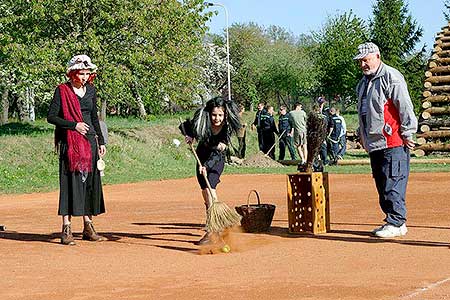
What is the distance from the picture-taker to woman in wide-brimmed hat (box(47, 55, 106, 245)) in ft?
36.8

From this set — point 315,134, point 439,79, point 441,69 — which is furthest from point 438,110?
point 315,134

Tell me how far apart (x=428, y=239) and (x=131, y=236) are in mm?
3915

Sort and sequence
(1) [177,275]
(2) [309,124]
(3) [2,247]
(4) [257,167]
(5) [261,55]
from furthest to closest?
(5) [261,55], (4) [257,167], (2) [309,124], (3) [2,247], (1) [177,275]

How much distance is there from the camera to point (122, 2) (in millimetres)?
29312

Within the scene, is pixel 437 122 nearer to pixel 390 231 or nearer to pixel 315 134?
pixel 315 134

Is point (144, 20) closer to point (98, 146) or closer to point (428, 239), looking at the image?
point (98, 146)

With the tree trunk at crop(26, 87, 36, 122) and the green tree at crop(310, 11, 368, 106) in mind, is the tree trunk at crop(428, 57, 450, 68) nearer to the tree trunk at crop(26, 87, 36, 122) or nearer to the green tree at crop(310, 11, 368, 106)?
the tree trunk at crop(26, 87, 36, 122)

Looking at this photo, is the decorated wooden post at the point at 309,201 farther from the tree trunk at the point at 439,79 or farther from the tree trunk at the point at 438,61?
the tree trunk at the point at 438,61

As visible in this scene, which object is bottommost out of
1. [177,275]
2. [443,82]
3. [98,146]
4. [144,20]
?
[177,275]

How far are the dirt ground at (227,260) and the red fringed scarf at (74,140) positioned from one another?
100cm

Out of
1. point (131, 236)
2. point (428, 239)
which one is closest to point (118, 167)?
point (131, 236)

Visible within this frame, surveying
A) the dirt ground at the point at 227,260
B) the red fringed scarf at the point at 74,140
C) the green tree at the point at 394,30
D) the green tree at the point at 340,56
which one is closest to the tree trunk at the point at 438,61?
the dirt ground at the point at 227,260

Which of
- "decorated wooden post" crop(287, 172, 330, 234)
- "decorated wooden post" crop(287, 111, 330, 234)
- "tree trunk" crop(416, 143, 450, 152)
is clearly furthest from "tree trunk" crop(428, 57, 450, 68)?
"decorated wooden post" crop(287, 172, 330, 234)

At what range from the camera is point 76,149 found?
11242mm
